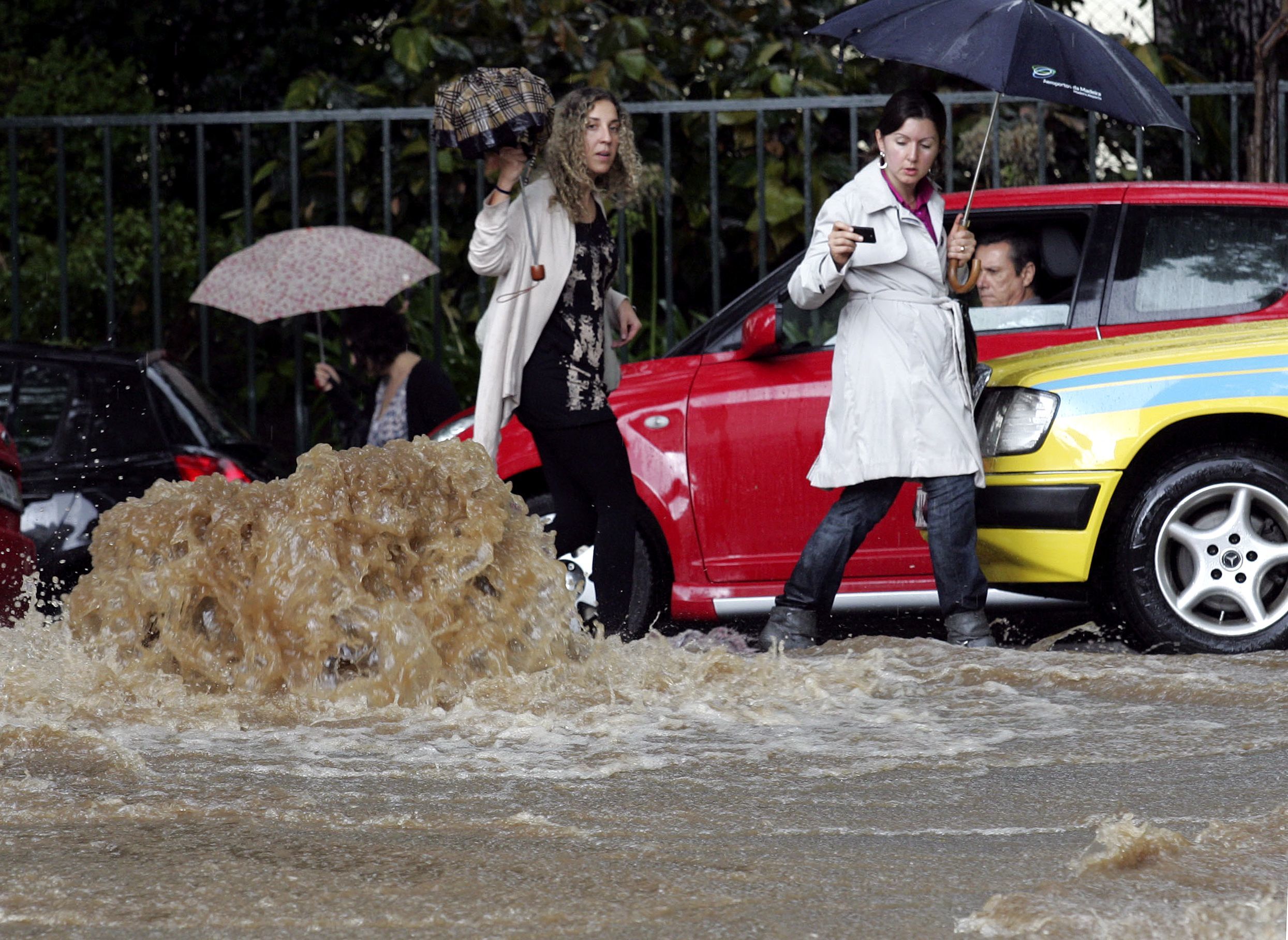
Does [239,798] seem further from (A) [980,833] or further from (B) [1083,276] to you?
(B) [1083,276]

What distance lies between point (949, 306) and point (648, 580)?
1.50 meters

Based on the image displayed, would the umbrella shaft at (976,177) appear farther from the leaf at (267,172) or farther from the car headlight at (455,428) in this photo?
the leaf at (267,172)

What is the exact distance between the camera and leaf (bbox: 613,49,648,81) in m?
10.9

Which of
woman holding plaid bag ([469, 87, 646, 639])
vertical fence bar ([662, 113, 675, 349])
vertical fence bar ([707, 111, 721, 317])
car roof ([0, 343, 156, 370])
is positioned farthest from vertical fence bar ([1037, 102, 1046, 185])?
car roof ([0, 343, 156, 370])

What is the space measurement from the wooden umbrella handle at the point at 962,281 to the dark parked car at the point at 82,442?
2.78m

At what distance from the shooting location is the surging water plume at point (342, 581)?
17.8ft

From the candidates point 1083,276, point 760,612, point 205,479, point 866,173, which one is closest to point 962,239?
point 866,173

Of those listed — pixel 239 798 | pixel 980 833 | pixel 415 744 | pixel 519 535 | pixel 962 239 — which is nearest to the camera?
pixel 980 833

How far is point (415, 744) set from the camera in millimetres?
4781

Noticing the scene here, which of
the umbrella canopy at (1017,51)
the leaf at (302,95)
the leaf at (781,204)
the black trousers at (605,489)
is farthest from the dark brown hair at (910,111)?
the leaf at (302,95)

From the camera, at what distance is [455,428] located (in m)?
7.12

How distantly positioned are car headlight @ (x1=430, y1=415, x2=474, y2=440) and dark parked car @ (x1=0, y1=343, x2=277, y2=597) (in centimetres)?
75

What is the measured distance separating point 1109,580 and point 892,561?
775 mm

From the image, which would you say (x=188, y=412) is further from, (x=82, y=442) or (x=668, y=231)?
(x=668, y=231)
